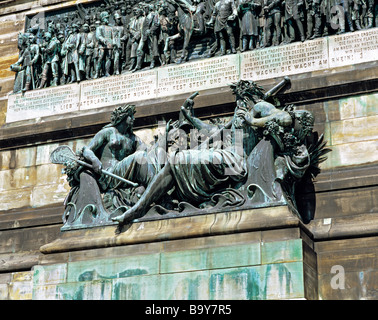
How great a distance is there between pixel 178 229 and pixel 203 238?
0.52 m

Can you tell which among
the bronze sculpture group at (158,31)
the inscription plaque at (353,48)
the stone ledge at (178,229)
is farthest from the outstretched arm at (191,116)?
the inscription plaque at (353,48)

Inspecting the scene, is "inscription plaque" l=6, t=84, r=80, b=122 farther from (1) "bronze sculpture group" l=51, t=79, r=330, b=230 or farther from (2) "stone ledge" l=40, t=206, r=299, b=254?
(2) "stone ledge" l=40, t=206, r=299, b=254

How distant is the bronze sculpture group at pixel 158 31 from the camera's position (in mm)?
18625

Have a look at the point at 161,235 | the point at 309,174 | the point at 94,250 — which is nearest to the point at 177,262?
the point at 161,235

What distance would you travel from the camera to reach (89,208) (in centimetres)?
1748

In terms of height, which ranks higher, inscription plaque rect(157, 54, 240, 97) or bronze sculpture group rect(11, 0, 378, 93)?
bronze sculpture group rect(11, 0, 378, 93)

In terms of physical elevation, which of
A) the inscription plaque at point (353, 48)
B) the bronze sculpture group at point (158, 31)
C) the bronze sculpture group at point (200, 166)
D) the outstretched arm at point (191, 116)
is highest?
the bronze sculpture group at point (158, 31)

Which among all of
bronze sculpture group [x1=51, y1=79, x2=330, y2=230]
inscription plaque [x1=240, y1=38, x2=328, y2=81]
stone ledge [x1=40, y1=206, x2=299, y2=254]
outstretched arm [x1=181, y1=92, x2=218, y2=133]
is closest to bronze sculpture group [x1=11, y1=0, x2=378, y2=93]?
inscription plaque [x1=240, y1=38, x2=328, y2=81]

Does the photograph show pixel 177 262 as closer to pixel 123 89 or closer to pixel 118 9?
pixel 123 89

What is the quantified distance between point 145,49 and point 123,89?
3.23 ft

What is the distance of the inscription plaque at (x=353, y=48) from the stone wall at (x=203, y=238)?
139 mm

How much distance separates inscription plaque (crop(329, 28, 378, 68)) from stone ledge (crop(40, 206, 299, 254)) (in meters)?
3.66

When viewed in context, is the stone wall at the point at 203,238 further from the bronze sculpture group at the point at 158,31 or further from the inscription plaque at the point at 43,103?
the bronze sculpture group at the point at 158,31

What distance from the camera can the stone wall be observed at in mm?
15953
